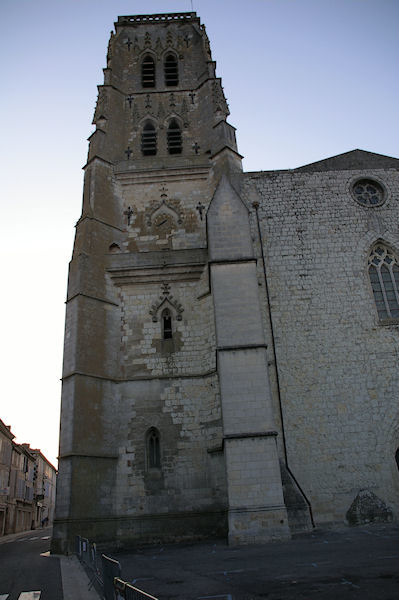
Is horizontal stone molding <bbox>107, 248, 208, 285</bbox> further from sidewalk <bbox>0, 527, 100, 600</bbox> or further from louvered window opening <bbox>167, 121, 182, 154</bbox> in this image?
sidewalk <bbox>0, 527, 100, 600</bbox>

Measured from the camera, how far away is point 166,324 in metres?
13.3

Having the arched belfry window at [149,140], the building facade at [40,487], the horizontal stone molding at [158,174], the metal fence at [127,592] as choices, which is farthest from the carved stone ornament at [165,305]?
the building facade at [40,487]

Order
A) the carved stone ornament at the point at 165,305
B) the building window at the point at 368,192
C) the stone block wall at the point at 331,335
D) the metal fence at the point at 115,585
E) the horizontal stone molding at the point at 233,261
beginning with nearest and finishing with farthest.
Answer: the metal fence at the point at 115,585
the stone block wall at the point at 331,335
the horizontal stone molding at the point at 233,261
the carved stone ornament at the point at 165,305
the building window at the point at 368,192

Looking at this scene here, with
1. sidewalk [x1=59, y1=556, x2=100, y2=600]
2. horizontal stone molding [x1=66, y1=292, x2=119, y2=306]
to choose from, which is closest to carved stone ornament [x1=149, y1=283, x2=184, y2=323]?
horizontal stone molding [x1=66, y1=292, x2=119, y2=306]

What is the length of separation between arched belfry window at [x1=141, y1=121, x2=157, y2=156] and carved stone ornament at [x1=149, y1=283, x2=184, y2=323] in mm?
6228

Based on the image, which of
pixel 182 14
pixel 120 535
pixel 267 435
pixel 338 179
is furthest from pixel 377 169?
pixel 182 14

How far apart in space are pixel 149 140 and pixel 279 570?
603 inches

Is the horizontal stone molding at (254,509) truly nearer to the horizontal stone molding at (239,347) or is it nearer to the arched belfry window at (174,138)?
the horizontal stone molding at (239,347)

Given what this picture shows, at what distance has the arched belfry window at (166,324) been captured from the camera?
13.1 m

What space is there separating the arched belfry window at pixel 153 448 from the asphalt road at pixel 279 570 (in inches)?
104

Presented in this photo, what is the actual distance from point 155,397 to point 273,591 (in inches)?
313

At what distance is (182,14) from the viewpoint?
22.5 m

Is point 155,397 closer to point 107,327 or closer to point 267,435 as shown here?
point 107,327

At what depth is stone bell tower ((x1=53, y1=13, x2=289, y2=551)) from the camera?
1009cm
